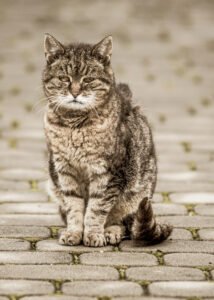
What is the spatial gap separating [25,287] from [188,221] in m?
1.68

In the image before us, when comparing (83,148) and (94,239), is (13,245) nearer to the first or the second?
(94,239)

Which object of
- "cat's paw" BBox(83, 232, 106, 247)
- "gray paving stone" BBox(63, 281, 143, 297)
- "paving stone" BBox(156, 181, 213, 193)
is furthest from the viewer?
"paving stone" BBox(156, 181, 213, 193)

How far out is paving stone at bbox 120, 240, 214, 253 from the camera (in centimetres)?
509

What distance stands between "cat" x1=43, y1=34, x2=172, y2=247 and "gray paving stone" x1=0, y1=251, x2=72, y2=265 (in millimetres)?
257

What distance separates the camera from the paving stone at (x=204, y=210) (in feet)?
19.2

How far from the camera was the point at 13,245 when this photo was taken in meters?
5.13

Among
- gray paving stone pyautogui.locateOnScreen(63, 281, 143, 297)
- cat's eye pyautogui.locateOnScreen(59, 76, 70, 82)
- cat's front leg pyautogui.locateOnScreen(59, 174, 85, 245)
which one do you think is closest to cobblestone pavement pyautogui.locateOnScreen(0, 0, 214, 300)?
gray paving stone pyautogui.locateOnScreen(63, 281, 143, 297)

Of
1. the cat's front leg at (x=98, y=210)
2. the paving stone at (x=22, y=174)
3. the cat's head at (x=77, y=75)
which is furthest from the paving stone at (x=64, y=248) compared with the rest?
the paving stone at (x=22, y=174)

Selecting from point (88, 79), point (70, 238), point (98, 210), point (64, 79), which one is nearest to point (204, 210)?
point (98, 210)

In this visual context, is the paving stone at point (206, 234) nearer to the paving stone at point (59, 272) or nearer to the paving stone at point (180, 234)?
the paving stone at point (180, 234)

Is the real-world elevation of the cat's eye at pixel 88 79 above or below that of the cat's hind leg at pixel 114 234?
above

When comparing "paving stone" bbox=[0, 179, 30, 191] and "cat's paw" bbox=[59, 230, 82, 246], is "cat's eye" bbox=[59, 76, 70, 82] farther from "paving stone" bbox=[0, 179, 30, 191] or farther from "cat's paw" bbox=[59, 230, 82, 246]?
"paving stone" bbox=[0, 179, 30, 191]

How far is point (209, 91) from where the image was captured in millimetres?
9977

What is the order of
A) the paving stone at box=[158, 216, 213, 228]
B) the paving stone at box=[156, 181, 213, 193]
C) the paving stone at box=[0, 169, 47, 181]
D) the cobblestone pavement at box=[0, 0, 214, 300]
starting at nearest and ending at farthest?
the cobblestone pavement at box=[0, 0, 214, 300] < the paving stone at box=[158, 216, 213, 228] < the paving stone at box=[156, 181, 213, 193] < the paving stone at box=[0, 169, 47, 181]
